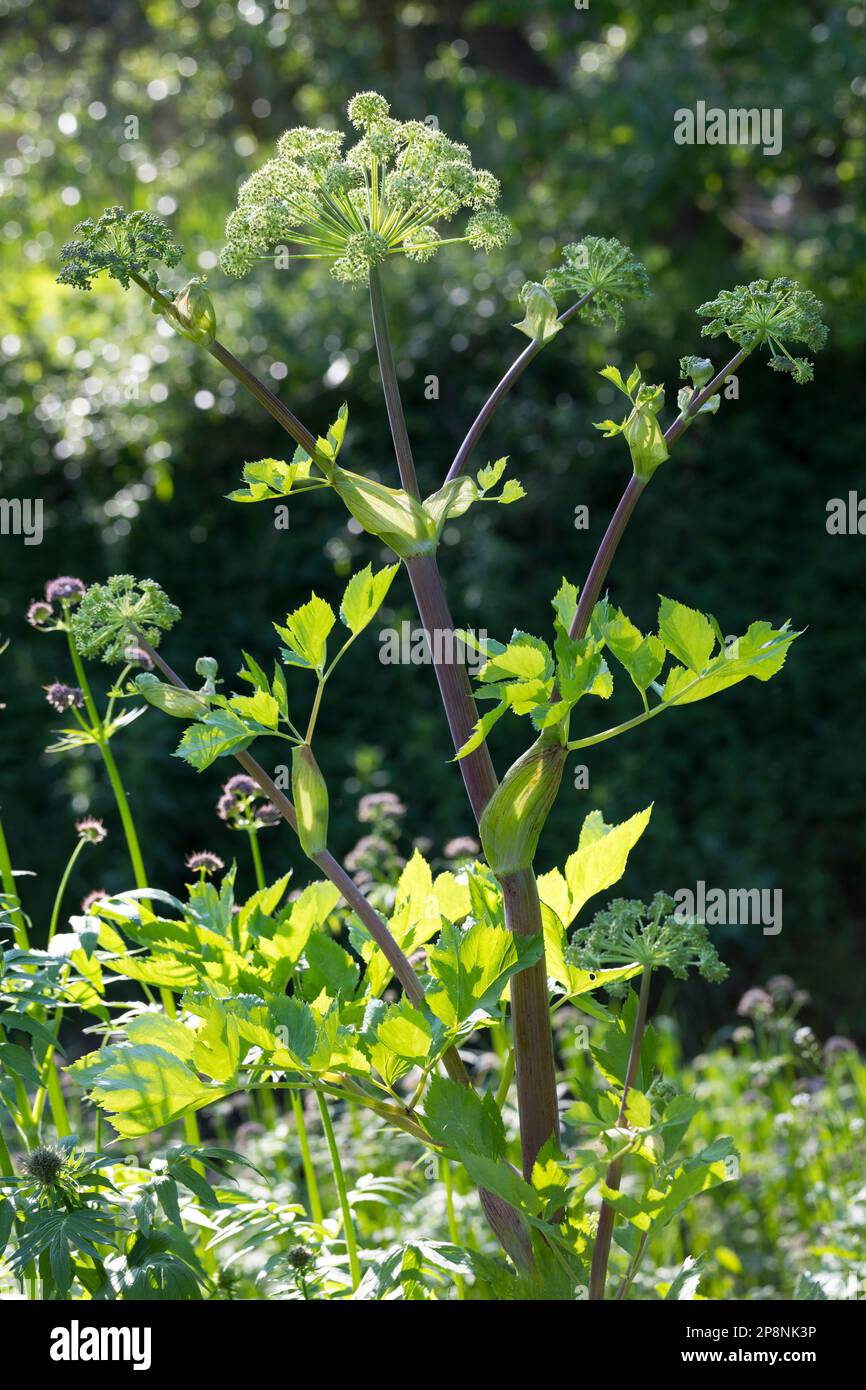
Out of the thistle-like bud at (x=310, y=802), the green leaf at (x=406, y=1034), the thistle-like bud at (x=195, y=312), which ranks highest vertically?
the thistle-like bud at (x=195, y=312)

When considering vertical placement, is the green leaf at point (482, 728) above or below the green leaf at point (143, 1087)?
above

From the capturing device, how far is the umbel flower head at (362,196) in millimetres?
1469

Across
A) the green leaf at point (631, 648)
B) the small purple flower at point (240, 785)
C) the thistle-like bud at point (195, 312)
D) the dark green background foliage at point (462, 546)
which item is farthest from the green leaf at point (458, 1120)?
the dark green background foliage at point (462, 546)

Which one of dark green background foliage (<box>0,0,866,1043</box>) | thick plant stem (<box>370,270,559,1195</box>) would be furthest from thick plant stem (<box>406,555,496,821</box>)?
dark green background foliage (<box>0,0,866,1043</box>)

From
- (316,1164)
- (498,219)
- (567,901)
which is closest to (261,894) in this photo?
(567,901)

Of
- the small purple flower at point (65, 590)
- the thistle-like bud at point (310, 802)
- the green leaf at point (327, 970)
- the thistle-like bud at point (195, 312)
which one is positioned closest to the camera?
the thistle-like bud at point (195, 312)

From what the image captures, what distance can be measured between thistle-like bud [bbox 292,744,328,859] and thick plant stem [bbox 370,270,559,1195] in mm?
170

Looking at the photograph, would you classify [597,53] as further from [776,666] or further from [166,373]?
[776,666]

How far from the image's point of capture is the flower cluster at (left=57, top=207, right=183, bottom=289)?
1408 millimetres

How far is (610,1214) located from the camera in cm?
155

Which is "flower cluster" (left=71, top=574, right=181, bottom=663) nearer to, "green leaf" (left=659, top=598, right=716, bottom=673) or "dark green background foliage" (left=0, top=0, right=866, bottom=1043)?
"green leaf" (left=659, top=598, right=716, bottom=673)

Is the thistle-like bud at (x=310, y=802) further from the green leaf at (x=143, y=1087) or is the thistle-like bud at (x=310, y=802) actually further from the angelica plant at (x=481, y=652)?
the green leaf at (x=143, y=1087)

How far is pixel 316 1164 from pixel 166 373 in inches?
113

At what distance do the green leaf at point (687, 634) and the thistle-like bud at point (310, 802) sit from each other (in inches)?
17.2
